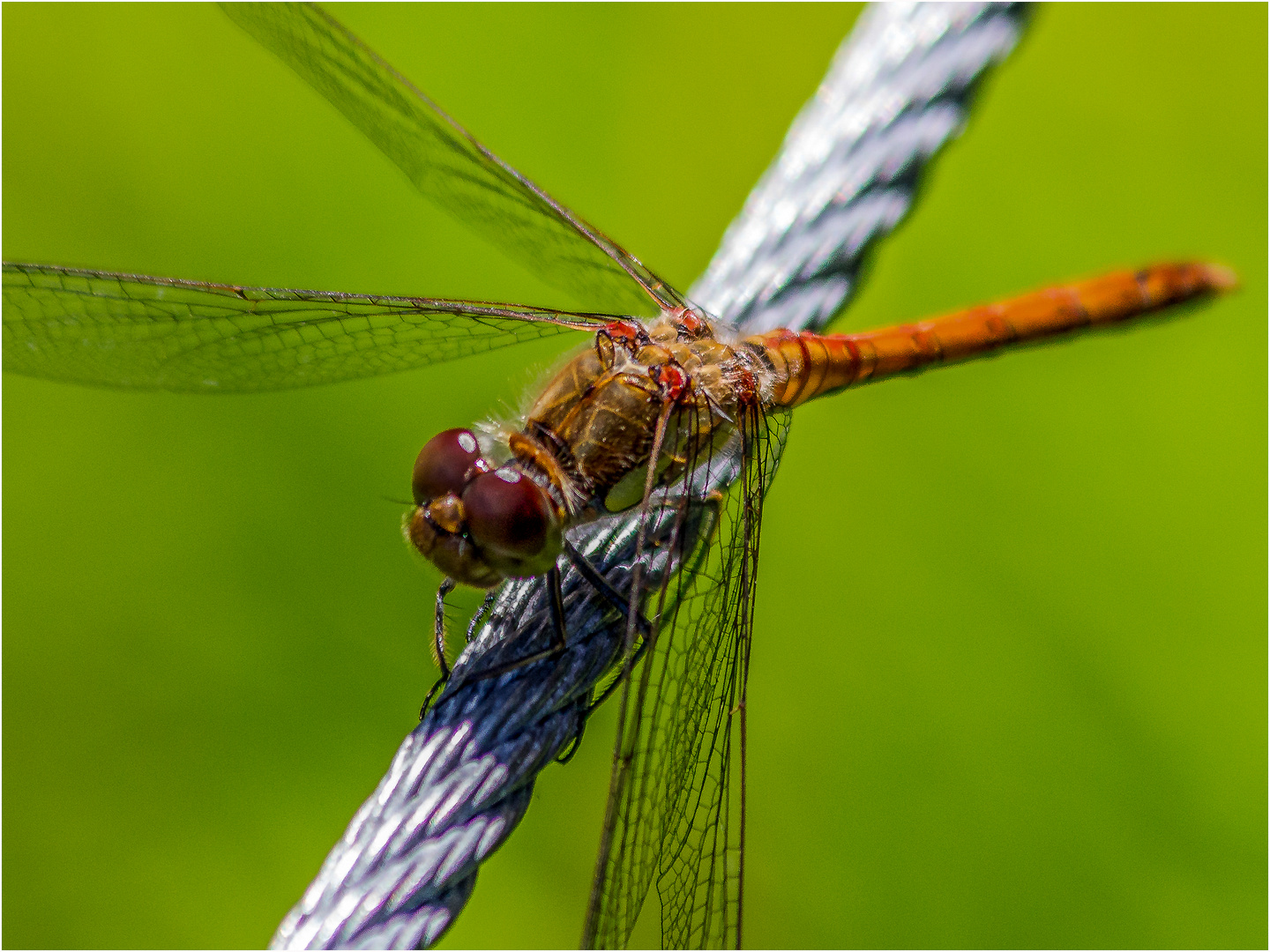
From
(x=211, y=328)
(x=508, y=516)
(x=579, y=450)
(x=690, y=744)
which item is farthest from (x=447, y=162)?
(x=690, y=744)

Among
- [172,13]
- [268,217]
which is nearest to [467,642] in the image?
[268,217]

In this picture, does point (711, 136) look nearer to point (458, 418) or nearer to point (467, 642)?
point (458, 418)

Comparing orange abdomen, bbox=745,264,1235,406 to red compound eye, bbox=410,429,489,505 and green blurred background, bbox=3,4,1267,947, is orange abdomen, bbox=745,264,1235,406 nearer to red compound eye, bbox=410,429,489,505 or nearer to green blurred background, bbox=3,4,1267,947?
green blurred background, bbox=3,4,1267,947

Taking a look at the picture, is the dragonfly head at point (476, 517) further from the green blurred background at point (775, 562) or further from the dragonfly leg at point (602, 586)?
the green blurred background at point (775, 562)

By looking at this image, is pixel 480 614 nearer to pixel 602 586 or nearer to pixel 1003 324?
pixel 602 586

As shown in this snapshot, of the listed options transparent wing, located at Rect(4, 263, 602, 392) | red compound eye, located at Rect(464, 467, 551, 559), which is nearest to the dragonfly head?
red compound eye, located at Rect(464, 467, 551, 559)
